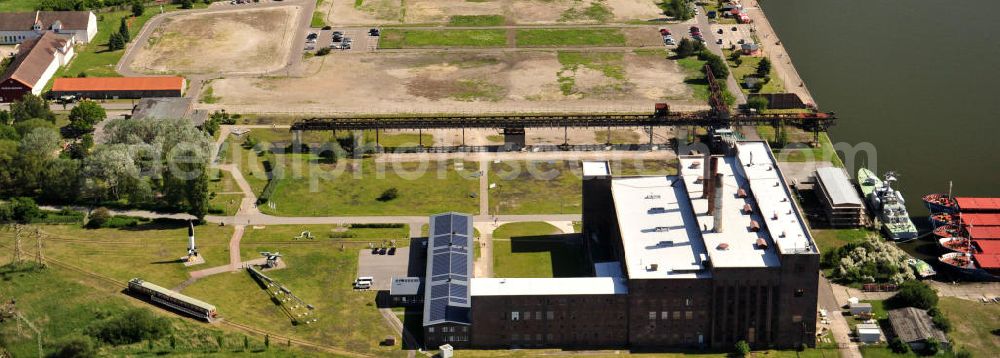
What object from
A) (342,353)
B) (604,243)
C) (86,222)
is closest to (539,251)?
(604,243)

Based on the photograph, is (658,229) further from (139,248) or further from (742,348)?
(139,248)

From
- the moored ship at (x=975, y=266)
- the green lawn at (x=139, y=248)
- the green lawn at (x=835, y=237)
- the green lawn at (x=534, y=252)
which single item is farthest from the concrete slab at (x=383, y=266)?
the moored ship at (x=975, y=266)

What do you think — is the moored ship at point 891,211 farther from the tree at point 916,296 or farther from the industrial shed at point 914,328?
the industrial shed at point 914,328

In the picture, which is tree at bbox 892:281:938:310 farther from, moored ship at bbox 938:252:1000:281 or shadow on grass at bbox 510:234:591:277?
shadow on grass at bbox 510:234:591:277

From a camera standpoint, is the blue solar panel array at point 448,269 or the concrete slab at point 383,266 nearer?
the blue solar panel array at point 448,269

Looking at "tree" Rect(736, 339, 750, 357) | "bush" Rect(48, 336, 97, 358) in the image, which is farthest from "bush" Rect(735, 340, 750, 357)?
"bush" Rect(48, 336, 97, 358)

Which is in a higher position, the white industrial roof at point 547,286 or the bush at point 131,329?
the white industrial roof at point 547,286

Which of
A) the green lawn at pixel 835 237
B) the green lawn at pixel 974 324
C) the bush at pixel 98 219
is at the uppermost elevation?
the bush at pixel 98 219
